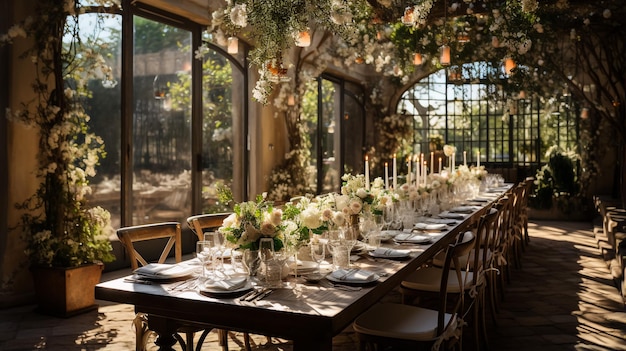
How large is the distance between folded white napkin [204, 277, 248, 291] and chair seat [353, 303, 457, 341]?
2.35 ft

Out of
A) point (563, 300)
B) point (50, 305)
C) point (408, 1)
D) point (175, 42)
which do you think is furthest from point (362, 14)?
point (50, 305)

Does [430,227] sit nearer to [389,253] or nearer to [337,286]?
[389,253]

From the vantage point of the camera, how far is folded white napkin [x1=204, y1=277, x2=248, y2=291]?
2441 mm

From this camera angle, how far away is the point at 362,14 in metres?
5.92

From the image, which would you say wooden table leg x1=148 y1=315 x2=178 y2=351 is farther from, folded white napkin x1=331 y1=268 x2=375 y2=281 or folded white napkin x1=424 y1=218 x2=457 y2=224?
folded white napkin x1=424 y1=218 x2=457 y2=224

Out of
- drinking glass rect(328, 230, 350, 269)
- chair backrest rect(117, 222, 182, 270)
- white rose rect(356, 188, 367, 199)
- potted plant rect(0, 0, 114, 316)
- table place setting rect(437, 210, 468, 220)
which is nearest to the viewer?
drinking glass rect(328, 230, 350, 269)

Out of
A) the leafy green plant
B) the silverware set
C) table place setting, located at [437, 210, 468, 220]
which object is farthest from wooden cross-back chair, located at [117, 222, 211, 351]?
the leafy green plant

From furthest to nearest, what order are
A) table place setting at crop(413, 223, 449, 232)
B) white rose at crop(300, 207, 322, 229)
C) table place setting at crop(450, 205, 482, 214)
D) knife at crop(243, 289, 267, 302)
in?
1. table place setting at crop(450, 205, 482, 214)
2. table place setting at crop(413, 223, 449, 232)
3. white rose at crop(300, 207, 322, 229)
4. knife at crop(243, 289, 267, 302)

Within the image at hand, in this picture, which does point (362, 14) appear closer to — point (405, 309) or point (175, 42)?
point (175, 42)

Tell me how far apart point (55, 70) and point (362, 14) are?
2.99 meters

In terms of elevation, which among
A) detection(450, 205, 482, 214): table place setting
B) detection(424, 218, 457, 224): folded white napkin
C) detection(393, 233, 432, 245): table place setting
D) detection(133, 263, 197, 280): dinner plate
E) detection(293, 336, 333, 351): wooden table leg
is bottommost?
detection(293, 336, 333, 351): wooden table leg

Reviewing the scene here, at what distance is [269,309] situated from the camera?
7.29ft

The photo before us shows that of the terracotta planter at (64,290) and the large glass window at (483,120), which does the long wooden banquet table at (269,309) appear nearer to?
the terracotta planter at (64,290)

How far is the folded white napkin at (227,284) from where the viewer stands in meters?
2.44
